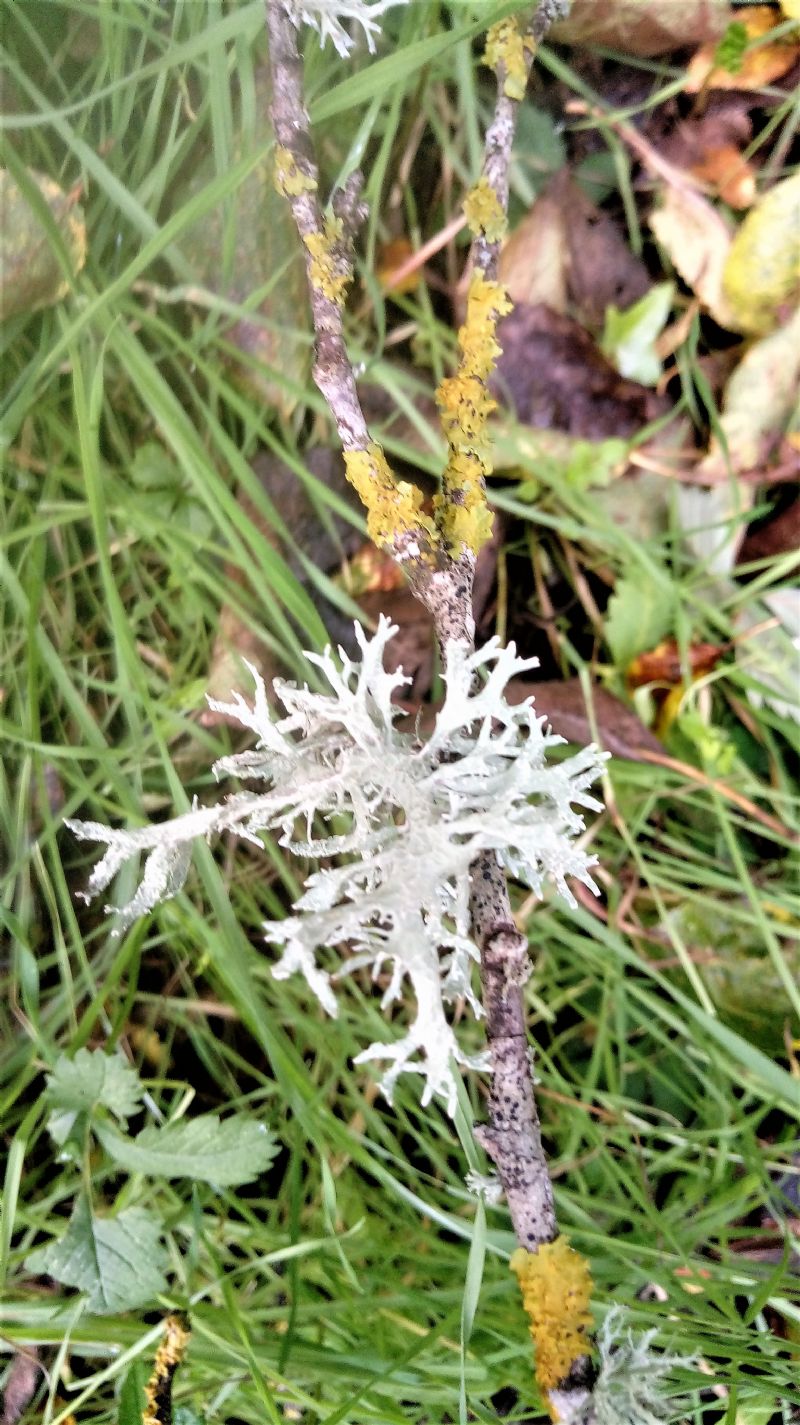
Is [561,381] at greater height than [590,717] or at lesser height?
greater

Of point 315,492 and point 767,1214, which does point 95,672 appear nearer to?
point 315,492

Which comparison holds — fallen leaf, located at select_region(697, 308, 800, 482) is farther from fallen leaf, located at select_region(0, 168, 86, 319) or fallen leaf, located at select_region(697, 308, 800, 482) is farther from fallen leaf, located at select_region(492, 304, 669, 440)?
fallen leaf, located at select_region(0, 168, 86, 319)

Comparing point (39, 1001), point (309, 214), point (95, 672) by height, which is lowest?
point (39, 1001)

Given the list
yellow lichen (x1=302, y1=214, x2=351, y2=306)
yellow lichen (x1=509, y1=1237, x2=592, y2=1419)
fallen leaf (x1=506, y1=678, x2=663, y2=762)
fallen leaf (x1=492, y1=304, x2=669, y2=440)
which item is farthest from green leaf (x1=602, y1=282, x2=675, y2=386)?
yellow lichen (x1=509, y1=1237, x2=592, y2=1419)

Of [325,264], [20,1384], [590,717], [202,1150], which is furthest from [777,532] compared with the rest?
[20,1384]

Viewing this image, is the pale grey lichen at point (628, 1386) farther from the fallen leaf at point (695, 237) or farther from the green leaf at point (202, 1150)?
the fallen leaf at point (695, 237)

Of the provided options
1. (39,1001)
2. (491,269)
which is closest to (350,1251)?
(39,1001)

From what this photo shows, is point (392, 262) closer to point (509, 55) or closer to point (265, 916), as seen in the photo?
point (509, 55)
